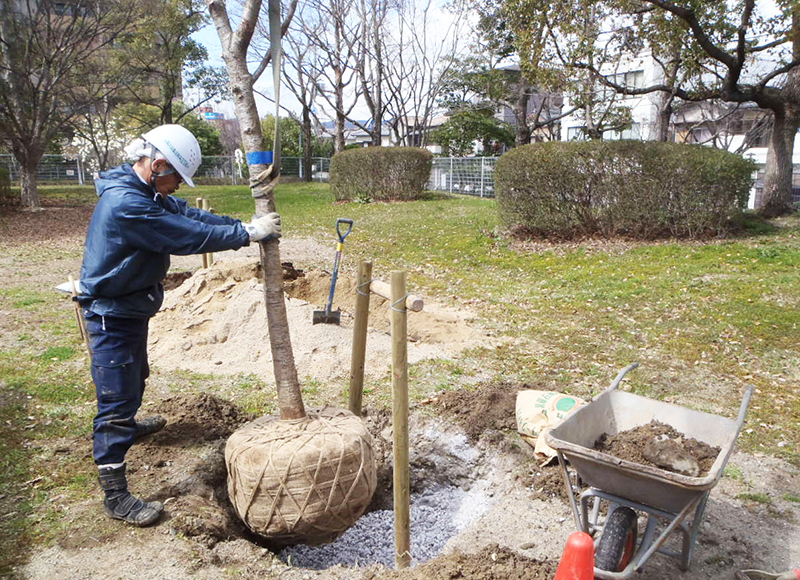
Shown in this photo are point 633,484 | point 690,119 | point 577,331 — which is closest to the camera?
point 633,484

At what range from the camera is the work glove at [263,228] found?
121 inches

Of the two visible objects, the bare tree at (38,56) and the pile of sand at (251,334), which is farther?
the bare tree at (38,56)

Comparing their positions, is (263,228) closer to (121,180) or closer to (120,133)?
(121,180)

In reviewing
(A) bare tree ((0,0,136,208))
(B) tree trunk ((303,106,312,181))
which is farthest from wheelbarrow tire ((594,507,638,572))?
(B) tree trunk ((303,106,312,181))

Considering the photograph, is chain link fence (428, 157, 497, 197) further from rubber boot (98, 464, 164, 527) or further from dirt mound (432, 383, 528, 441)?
rubber boot (98, 464, 164, 527)

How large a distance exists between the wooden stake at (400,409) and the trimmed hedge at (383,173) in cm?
1817

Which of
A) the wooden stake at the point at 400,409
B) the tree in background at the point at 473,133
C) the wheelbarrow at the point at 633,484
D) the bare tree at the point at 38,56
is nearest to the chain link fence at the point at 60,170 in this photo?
the bare tree at the point at 38,56

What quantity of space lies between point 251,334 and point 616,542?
13.6ft

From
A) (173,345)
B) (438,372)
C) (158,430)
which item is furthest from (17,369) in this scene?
(438,372)

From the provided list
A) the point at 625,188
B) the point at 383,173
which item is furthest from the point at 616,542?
the point at 383,173

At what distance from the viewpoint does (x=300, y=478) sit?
3.05 m

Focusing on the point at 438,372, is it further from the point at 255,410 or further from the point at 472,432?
the point at 255,410

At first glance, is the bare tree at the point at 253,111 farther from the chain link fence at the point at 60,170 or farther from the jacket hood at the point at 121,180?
the chain link fence at the point at 60,170

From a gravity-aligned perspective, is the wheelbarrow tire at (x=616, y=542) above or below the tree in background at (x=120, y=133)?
below
